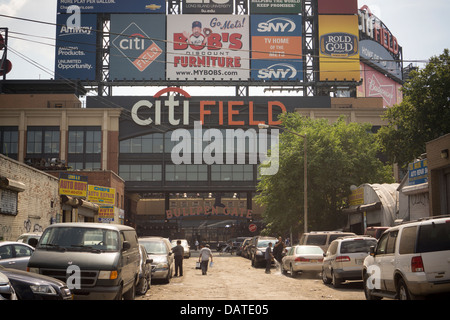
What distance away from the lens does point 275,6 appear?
6750cm

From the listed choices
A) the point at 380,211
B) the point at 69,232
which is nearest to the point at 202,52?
the point at 380,211

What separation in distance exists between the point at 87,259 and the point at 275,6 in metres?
60.4

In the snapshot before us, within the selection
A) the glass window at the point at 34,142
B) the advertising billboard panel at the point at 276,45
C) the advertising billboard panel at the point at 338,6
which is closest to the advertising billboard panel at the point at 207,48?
the advertising billboard panel at the point at 276,45

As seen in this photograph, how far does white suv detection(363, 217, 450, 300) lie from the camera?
10.4 m

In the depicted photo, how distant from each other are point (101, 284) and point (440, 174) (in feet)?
53.2

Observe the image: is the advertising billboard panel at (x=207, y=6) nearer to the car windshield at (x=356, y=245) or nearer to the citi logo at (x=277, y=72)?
the citi logo at (x=277, y=72)

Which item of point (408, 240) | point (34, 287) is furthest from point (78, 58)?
point (408, 240)

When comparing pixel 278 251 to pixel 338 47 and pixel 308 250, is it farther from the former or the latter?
pixel 338 47

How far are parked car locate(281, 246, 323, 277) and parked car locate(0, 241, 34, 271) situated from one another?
38.5ft

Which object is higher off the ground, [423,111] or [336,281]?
[423,111]

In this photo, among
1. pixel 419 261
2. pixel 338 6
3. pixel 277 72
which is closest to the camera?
pixel 419 261

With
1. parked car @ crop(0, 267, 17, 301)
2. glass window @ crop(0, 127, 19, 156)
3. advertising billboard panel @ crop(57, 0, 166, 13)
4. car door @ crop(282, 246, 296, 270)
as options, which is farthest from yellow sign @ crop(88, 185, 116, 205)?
parked car @ crop(0, 267, 17, 301)

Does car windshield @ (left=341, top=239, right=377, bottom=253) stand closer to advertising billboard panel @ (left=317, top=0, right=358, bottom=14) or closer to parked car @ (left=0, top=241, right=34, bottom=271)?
parked car @ (left=0, top=241, right=34, bottom=271)
